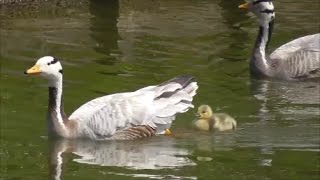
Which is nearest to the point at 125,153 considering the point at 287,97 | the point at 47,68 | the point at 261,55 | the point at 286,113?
the point at 47,68

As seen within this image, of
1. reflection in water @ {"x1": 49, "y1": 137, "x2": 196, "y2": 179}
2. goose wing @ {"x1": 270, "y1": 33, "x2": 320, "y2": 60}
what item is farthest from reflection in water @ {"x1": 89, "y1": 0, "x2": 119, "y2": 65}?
reflection in water @ {"x1": 49, "y1": 137, "x2": 196, "y2": 179}

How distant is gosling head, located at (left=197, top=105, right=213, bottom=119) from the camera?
1073cm

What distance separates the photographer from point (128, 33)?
1555 cm

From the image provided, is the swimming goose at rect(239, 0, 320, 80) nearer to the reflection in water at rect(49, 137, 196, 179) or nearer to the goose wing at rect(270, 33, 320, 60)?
the goose wing at rect(270, 33, 320, 60)

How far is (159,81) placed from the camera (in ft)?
41.3

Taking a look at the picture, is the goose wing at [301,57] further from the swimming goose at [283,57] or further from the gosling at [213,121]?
the gosling at [213,121]

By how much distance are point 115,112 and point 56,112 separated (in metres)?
0.64

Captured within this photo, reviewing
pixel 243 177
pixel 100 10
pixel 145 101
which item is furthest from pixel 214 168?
pixel 100 10

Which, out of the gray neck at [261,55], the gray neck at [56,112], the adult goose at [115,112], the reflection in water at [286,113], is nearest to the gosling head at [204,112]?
the adult goose at [115,112]

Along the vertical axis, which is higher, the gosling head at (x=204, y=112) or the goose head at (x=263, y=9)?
the goose head at (x=263, y=9)

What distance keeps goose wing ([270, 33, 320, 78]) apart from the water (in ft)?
0.93

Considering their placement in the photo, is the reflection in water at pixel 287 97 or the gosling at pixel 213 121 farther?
the reflection in water at pixel 287 97

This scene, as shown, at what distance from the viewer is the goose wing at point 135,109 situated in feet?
34.3

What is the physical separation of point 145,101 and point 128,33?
5.07m
